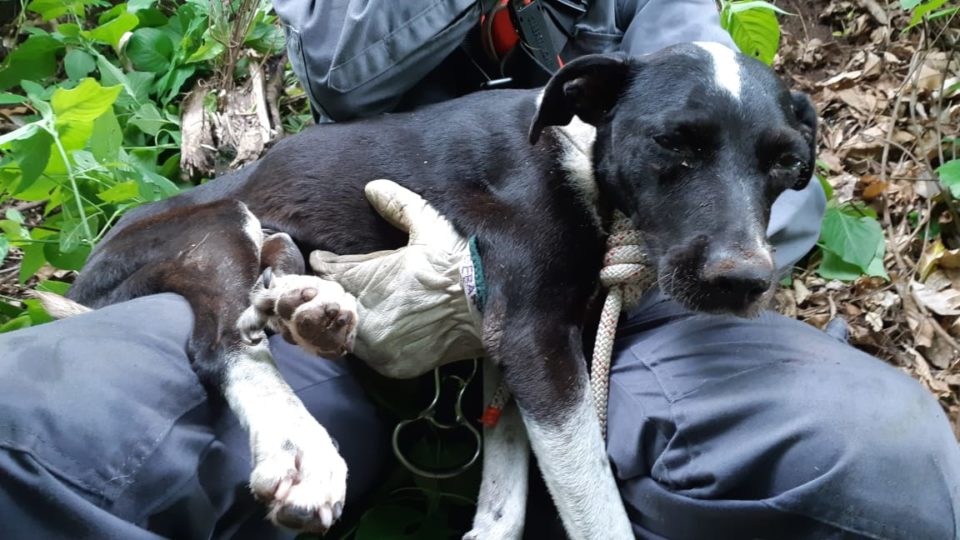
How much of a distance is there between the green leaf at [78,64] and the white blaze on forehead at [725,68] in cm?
314

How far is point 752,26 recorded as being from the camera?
3615 mm

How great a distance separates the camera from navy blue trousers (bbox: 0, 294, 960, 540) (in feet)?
6.05

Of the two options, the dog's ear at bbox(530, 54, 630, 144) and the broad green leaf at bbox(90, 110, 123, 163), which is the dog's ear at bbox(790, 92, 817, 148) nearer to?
the dog's ear at bbox(530, 54, 630, 144)

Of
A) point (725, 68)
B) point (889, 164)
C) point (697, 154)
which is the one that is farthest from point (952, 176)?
point (697, 154)

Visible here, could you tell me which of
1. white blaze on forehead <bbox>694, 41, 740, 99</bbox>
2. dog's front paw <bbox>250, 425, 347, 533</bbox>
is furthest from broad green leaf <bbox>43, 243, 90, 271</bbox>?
white blaze on forehead <bbox>694, 41, 740, 99</bbox>

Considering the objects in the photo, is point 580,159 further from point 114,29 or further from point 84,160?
point 114,29

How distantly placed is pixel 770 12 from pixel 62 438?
289 cm

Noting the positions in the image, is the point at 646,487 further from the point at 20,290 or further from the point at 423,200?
the point at 20,290

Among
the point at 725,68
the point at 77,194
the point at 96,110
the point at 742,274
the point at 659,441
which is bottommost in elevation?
the point at 659,441

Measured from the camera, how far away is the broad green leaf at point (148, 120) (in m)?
4.23

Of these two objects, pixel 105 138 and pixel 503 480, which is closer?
pixel 503 480

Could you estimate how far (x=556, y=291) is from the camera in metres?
2.46

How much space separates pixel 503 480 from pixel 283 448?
684 millimetres

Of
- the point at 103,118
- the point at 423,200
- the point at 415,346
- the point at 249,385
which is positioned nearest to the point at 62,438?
the point at 249,385
